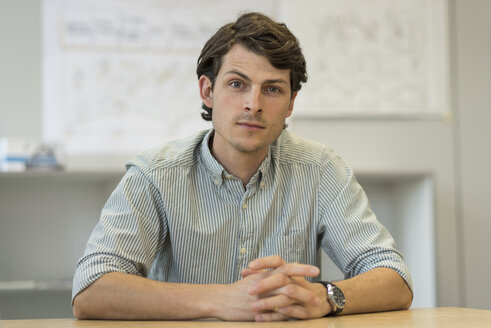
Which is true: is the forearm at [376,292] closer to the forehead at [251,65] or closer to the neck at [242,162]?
the neck at [242,162]

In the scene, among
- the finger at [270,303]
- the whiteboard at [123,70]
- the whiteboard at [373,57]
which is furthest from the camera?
the whiteboard at [373,57]

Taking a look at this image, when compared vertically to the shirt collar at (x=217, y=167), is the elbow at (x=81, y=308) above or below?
below

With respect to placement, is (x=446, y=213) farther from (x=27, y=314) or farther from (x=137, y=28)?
(x=27, y=314)

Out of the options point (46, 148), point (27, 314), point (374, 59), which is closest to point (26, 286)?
point (27, 314)

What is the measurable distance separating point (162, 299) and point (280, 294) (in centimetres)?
26

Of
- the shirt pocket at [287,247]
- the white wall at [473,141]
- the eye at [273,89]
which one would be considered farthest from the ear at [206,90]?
the white wall at [473,141]

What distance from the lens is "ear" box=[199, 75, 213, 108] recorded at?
1.82 m

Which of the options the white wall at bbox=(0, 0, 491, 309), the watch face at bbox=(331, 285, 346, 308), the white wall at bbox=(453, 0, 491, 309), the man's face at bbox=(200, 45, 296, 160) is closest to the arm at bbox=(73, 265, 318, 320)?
the watch face at bbox=(331, 285, 346, 308)

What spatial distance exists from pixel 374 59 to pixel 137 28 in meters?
1.27

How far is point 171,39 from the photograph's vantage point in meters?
3.06

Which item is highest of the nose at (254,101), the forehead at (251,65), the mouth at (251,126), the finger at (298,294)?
the forehead at (251,65)

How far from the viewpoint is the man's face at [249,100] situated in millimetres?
1637

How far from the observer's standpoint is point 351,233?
1636 millimetres

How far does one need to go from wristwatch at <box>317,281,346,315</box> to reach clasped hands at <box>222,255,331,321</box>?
0.04 feet
